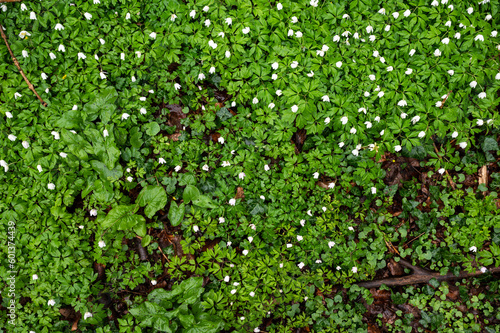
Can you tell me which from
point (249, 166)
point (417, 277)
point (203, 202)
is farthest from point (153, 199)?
point (417, 277)

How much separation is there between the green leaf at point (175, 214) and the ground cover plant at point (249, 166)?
0.9 inches

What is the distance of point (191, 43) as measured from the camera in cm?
344

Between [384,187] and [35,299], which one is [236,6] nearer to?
[384,187]

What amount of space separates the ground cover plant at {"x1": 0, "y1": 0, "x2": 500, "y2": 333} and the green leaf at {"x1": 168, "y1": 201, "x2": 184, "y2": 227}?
2 cm

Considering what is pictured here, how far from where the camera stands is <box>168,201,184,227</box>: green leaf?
3.40m

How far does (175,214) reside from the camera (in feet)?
11.2

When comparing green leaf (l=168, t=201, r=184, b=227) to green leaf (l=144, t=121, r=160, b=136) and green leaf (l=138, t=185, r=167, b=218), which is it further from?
green leaf (l=144, t=121, r=160, b=136)

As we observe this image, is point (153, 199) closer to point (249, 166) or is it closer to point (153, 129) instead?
point (153, 129)

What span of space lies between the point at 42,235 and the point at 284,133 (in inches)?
118

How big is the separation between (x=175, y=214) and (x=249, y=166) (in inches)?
40.7

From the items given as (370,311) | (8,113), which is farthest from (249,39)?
(370,311)

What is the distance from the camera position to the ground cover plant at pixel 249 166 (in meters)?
3.29

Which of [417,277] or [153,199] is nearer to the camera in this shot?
[153,199]

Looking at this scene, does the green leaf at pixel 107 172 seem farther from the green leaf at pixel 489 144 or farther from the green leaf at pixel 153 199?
the green leaf at pixel 489 144
